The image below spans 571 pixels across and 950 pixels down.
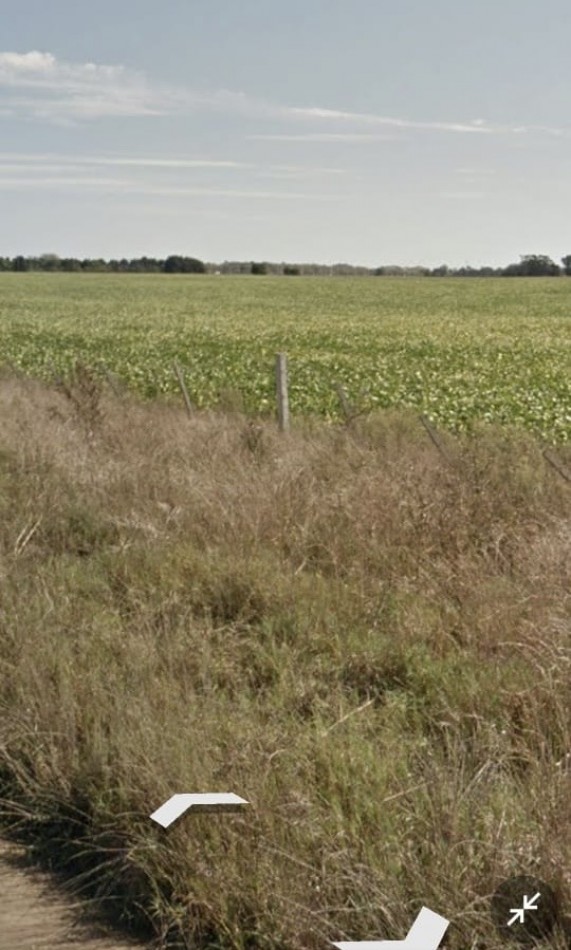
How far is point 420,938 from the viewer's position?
105 inches

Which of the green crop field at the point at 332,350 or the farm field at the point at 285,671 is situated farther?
the green crop field at the point at 332,350

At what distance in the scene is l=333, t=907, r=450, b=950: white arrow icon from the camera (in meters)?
2.64

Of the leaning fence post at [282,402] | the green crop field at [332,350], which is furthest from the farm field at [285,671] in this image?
the green crop field at [332,350]

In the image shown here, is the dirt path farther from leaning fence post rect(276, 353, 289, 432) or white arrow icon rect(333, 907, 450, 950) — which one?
leaning fence post rect(276, 353, 289, 432)

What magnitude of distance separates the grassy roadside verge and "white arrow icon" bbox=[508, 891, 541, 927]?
0.08 metres

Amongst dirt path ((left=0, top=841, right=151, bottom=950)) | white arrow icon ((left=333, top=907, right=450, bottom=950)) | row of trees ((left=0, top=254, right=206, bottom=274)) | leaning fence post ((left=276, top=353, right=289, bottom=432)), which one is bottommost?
dirt path ((left=0, top=841, right=151, bottom=950))

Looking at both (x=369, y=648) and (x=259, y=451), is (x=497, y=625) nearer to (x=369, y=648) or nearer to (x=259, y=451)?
(x=369, y=648)

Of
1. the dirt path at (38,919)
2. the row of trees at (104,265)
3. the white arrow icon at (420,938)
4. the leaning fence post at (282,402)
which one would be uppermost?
the row of trees at (104,265)

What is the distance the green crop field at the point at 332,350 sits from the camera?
49.6 ft
